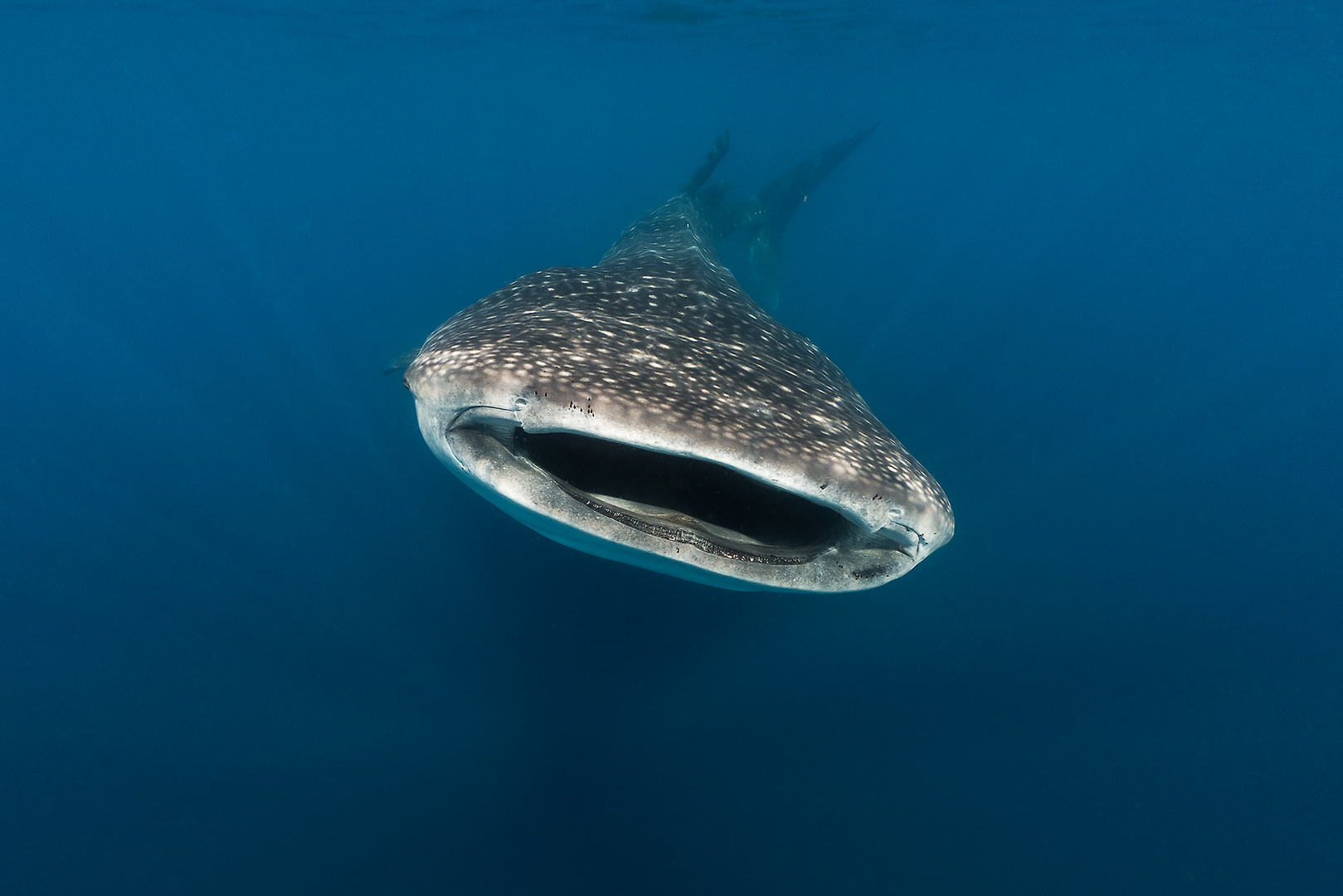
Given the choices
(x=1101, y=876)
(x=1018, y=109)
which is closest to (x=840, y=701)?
(x=1101, y=876)

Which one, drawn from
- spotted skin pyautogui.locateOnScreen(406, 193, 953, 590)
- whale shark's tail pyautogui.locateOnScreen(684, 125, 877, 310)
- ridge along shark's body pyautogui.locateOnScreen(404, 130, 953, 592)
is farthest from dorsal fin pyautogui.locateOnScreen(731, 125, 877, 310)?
ridge along shark's body pyautogui.locateOnScreen(404, 130, 953, 592)

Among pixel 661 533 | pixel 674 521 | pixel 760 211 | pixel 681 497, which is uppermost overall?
pixel 760 211

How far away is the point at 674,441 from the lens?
2285 millimetres

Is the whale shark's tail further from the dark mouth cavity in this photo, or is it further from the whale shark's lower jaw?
the whale shark's lower jaw

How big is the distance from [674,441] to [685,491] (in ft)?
4.53

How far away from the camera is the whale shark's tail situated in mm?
12086

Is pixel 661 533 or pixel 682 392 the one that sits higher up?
pixel 682 392

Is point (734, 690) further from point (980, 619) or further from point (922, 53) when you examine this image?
point (922, 53)

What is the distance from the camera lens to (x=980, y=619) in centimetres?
721

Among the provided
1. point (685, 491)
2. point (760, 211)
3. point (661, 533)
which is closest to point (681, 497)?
point (685, 491)

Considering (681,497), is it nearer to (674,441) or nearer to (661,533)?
(661,533)

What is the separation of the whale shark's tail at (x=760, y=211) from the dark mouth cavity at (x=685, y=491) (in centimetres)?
839

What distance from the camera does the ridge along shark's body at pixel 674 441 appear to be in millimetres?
2381

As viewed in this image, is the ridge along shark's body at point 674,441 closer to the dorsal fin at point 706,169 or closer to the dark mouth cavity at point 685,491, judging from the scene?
the dark mouth cavity at point 685,491
